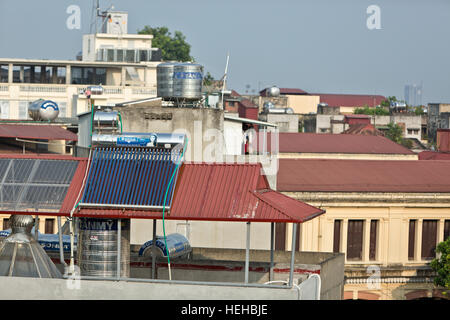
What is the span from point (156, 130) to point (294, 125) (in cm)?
6708

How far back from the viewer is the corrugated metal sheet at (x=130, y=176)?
83.9ft

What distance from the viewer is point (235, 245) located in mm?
46469

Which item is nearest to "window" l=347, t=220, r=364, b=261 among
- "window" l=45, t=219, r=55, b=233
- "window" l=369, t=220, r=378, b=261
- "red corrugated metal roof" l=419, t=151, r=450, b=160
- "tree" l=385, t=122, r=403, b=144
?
"window" l=369, t=220, r=378, b=261

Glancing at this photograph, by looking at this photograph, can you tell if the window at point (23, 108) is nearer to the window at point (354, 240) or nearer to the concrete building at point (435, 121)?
the window at point (354, 240)

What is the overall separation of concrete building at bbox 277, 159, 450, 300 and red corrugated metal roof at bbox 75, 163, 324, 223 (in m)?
26.9

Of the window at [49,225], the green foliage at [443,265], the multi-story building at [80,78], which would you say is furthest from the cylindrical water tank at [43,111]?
the green foliage at [443,265]

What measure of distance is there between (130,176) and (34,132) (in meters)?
30.7

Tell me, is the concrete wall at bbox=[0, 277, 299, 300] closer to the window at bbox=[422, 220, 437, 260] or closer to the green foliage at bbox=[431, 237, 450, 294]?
the green foliage at bbox=[431, 237, 450, 294]

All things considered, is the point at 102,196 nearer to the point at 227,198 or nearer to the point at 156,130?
the point at 227,198

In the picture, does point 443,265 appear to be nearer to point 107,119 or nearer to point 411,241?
point 411,241

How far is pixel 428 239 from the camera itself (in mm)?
55719

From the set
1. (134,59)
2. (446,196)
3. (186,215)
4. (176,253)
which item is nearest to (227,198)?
(186,215)

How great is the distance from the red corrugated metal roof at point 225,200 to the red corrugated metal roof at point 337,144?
49517 mm

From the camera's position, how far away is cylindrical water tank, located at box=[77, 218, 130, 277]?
85.7ft
